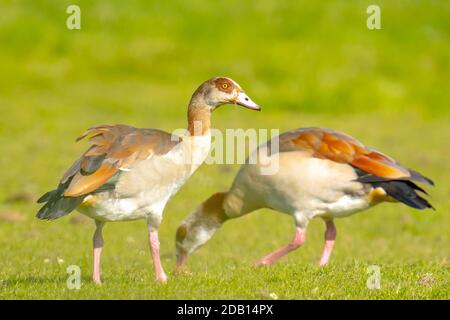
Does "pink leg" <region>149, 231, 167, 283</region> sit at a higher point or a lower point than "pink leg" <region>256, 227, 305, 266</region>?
higher

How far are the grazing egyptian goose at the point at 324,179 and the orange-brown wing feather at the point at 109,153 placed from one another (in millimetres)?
1596

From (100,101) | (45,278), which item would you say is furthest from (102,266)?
(100,101)

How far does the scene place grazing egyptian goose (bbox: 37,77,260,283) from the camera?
8125 millimetres

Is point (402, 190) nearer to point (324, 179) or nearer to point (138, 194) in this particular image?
point (324, 179)

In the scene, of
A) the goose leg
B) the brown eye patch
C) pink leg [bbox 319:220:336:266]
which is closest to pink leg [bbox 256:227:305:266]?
pink leg [bbox 319:220:336:266]

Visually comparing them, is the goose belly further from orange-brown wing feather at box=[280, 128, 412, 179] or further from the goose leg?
orange-brown wing feather at box=[280, 128, 412, 179]

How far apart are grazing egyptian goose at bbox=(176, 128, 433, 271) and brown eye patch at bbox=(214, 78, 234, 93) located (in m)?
1.14

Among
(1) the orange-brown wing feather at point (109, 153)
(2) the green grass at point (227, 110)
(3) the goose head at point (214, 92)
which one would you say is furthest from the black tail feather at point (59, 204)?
(3) the goose head at point (214, 92)

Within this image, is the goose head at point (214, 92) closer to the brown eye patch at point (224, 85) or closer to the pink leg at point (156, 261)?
the brown eye patch at point (224, 85)

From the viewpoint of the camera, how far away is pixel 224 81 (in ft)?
30.0

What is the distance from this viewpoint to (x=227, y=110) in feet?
96.0

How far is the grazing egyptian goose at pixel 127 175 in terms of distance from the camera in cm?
812
